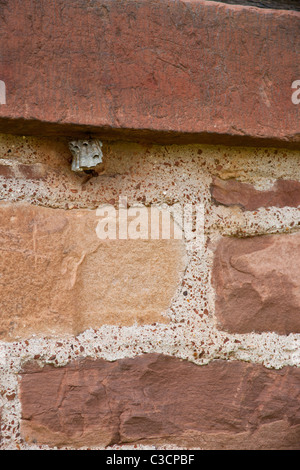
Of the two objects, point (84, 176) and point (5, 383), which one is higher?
point (84, 176)

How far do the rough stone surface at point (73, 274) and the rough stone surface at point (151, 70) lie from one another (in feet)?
0.50

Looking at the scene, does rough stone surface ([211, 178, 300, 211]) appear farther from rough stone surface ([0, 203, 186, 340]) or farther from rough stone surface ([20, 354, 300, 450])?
rough stone surface ([20, 354, 300, 450])

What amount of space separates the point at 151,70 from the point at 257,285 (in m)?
0.38

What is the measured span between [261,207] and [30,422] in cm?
50

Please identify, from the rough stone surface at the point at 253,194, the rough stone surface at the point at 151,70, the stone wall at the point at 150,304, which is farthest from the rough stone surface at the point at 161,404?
the rough stone surface at the point at 151,70

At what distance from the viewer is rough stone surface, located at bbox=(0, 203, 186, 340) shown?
2.45ft

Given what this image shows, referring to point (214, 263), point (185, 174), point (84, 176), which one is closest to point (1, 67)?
point (84, 176)

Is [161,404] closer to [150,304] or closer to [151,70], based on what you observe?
[150,304]

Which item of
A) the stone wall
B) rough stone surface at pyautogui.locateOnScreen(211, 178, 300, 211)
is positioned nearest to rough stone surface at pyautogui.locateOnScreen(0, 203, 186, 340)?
the stone wall

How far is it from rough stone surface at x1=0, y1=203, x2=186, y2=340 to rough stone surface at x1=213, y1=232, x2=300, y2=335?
76mm

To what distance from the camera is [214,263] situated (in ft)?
2.69

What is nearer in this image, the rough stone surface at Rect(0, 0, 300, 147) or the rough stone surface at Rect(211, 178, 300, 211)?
the rough stone surface at Rect(0, 0, 300, 147)

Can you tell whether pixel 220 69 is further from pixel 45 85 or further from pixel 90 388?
pixel 90 388

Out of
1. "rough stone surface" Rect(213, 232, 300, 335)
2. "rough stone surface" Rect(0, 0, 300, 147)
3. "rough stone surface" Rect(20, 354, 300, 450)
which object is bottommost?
"rough stone surface" Rect(20, 354, 300, 450)
